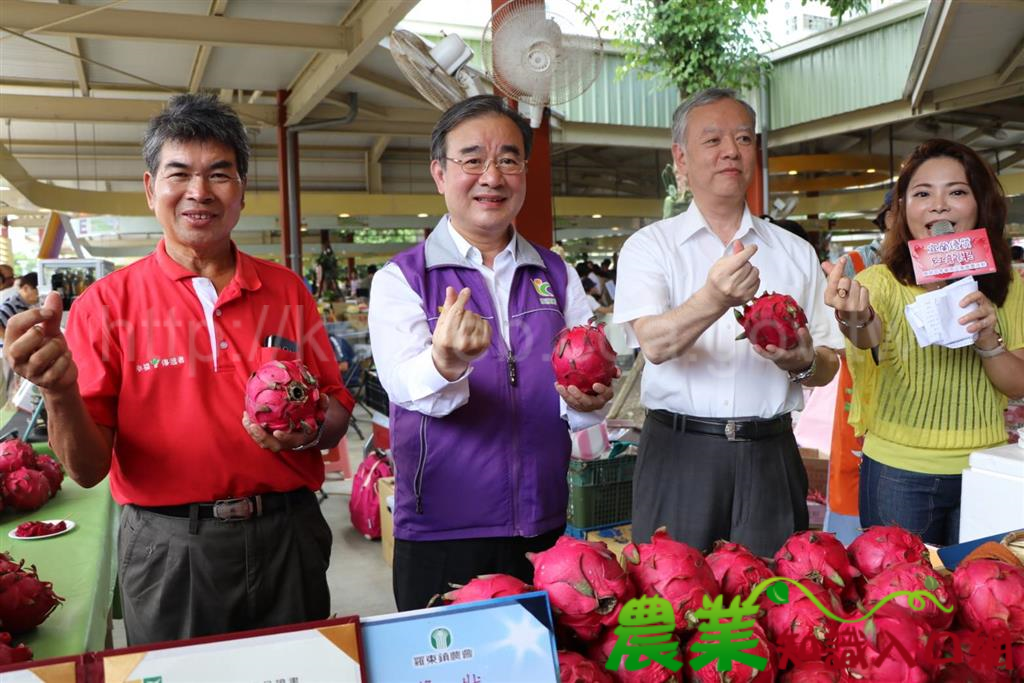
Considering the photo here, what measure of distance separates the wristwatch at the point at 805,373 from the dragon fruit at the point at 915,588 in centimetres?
81

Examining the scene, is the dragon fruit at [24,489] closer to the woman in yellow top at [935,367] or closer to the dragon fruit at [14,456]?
the dragon fruit at [14,456]

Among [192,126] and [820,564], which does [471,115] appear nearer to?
[192,126]

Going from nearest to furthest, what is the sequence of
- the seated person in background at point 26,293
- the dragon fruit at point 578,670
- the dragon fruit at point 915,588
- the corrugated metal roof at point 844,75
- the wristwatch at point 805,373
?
the dragon fruit at point 578,670, the dragon fruit at point 915,588, the wristwatch at point 805,373, the seated person in background at point 26,293, the corrugated metal roof at point 844,75

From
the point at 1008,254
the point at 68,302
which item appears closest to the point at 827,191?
the point at 68,302

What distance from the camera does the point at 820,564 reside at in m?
1.19

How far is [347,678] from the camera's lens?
864 mm

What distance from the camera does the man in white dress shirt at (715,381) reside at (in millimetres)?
2012

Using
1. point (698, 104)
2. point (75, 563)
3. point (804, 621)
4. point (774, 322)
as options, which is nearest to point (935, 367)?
point (774, 322)

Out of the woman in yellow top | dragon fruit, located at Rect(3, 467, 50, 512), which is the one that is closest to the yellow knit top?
the woman in yellow top

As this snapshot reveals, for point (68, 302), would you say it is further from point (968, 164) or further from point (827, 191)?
point (827, 191)

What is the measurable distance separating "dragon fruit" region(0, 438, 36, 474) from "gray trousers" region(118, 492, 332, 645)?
51.8 inches

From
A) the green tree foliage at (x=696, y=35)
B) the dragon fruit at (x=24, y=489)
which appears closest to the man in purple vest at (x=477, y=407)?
the dragon fruit at (x=24, y=489)

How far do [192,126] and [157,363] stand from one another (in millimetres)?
500

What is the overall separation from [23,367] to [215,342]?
18.9 inches
